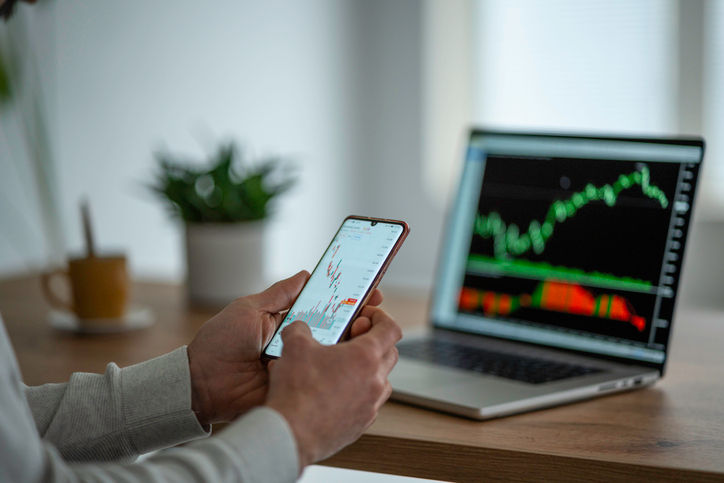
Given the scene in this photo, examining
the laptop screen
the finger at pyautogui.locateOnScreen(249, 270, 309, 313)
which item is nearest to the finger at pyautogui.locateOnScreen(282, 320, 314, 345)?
the finger at pyautogui.locateOnScreen(249, 270, 309, 313)

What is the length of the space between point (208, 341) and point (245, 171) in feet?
2.04

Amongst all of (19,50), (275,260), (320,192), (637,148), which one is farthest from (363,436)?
(320,192)

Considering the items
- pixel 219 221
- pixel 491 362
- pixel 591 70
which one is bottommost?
pixel 491 362

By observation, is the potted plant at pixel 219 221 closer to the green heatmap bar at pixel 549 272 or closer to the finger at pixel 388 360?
the green heatmap bar at pixel 549 272

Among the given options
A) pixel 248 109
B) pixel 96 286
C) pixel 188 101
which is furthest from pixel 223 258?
pixel 248 109

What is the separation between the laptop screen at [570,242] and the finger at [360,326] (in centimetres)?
37

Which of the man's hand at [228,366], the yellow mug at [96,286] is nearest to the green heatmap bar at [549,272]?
the man's hand at [228,366]

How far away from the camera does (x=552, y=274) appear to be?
101 centimetres

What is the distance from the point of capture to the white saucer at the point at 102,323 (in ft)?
3.79

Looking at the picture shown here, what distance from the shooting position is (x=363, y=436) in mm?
724

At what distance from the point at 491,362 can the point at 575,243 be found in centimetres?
19

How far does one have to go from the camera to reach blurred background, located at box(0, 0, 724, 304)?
1855 millimetres

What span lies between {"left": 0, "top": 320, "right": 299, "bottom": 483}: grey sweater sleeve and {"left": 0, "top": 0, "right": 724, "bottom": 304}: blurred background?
938mm

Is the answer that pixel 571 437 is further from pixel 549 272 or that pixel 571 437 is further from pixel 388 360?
pixel 549 272
